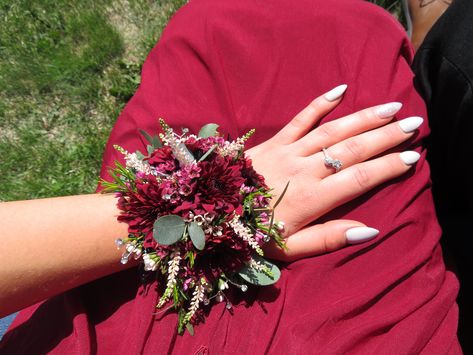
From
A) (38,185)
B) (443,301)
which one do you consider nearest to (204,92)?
(443,301)

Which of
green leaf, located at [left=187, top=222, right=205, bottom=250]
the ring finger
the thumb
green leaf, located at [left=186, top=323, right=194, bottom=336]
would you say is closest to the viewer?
green leaf, located at [left=187, top=222, right=205, bottom=250]

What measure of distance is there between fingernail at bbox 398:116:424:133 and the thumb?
1.26 ft

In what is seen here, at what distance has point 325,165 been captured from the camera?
4.78 feet

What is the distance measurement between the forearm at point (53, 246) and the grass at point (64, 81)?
1.36 metres

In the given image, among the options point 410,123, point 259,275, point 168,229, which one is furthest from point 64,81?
point 410,123

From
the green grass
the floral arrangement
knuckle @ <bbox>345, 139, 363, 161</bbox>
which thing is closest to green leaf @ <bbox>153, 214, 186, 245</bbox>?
the floral arrangement

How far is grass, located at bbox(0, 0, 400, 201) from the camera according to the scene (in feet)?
8.58

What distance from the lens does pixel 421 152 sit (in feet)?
4.78

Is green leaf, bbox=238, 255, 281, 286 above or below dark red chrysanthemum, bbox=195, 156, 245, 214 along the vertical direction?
below

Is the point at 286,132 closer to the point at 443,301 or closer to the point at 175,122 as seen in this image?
→ the point at 175,122

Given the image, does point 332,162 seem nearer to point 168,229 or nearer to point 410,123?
point 410,123

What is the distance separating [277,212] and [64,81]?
211 cm

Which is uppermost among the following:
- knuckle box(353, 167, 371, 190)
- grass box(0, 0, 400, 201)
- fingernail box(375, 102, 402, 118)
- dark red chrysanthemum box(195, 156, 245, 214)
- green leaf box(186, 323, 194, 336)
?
grass box(0, 0, 400, 201)

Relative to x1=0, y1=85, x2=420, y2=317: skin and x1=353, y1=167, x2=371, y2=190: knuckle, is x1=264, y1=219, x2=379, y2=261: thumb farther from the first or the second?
x1=353, y1=167, x2=371, y2=190: knuckle
